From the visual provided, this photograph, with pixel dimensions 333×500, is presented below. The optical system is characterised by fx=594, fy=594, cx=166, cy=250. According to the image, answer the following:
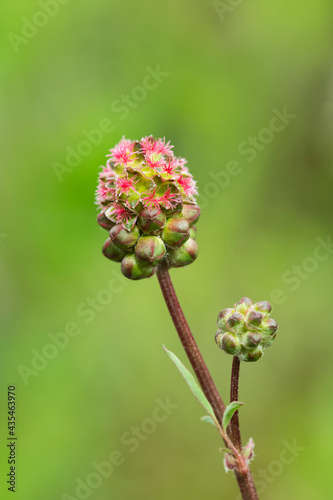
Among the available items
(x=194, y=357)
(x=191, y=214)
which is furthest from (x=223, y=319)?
(x=191, y=214)

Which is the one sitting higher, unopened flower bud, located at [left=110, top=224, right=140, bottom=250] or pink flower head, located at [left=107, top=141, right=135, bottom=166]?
pink flower head, located at [left=107, top=141, right=135, bottom=166]

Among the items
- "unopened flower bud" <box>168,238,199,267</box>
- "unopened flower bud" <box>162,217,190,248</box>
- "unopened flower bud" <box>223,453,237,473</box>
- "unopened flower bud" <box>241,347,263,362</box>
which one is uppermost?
"unopened flower bud" <box>162,217,190,248</box>

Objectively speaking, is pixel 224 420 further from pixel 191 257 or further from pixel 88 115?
pixel 88 115

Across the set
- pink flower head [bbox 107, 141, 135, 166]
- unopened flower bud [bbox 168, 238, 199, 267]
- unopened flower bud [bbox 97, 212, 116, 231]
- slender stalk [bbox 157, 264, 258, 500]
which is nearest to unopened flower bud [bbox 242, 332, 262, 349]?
slender stalk [bbox 157, 264, 258, 500]

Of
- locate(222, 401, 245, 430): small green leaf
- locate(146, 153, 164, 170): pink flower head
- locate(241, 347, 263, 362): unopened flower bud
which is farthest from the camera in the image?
locate(146, 153, 164, 170): pink flower head

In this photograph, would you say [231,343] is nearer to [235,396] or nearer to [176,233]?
[235,396]

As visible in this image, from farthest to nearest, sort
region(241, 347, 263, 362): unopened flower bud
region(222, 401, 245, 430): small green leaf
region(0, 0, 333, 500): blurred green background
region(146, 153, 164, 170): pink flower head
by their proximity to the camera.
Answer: region(0, 0, 333, 500): blurred green background, region(146, 153, 164, 170): pink flower head, region(241, 347, 263, 362): unopened flower bud, region(222, 401, 245, 430): small green leaf

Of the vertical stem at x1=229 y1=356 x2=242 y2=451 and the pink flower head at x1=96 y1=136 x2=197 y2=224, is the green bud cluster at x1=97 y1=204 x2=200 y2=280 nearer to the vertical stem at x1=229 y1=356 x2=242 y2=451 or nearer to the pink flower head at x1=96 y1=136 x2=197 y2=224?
the pink flower head at x1=96 y1=136 x2=197 y2=224
